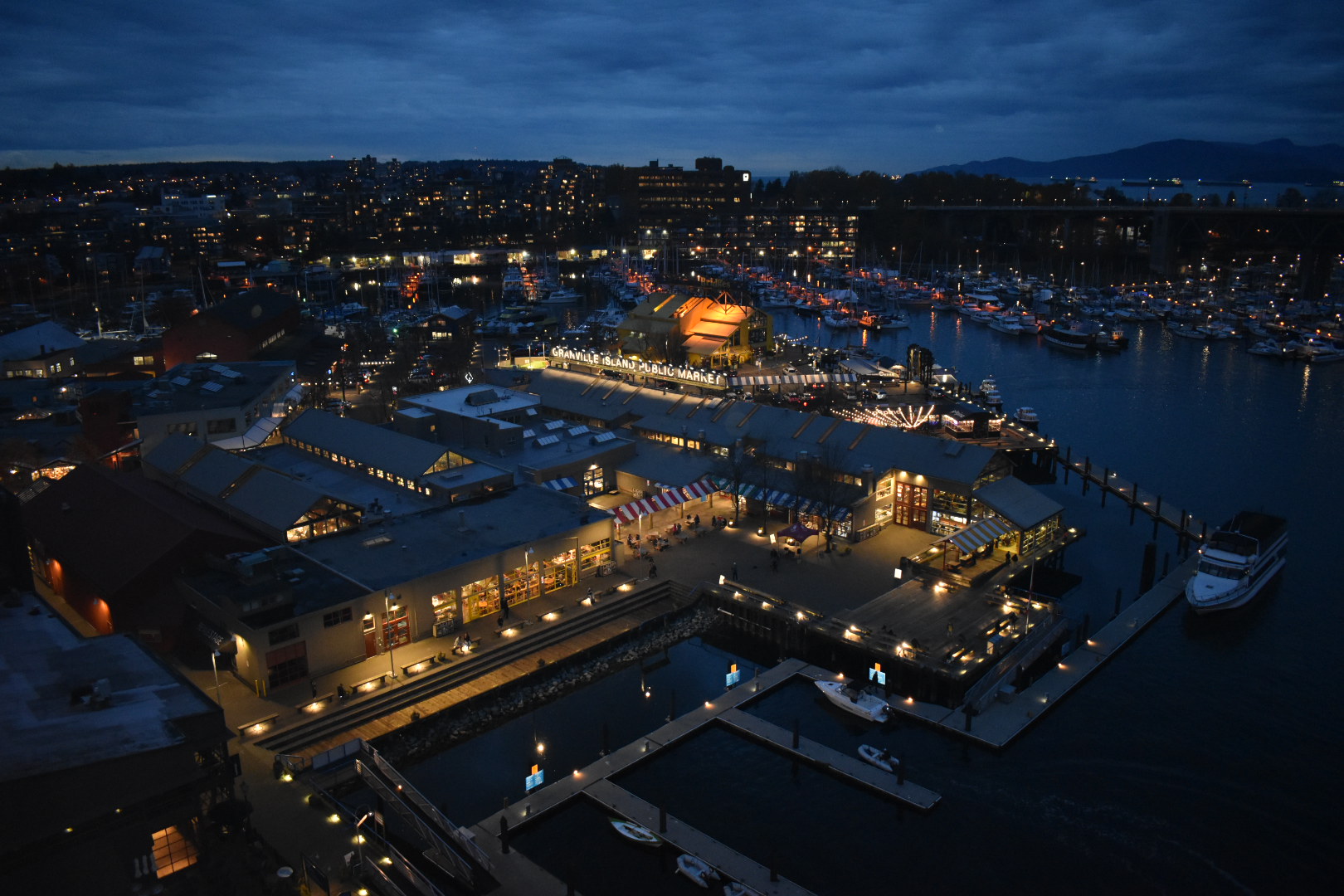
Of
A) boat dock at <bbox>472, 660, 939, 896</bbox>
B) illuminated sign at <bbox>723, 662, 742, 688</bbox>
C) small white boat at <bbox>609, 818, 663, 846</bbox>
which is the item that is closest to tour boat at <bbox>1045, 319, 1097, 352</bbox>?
illuminated sign at <bbox>723, 662, 742, 688</bbox>

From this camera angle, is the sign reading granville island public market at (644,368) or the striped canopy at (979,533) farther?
the sign reading granville island public market at (644,368)

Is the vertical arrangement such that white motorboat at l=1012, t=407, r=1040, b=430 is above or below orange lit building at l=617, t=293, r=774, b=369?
below

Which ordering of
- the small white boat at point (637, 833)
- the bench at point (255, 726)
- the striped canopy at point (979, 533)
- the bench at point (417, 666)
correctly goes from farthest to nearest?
the striped canopy at point (979, 533), the bench at point (417, 666), the bench at point (255, 726), the small white boat at point (637, 833)

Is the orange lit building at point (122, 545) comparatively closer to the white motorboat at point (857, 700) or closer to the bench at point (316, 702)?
the bench at point (316, 702)

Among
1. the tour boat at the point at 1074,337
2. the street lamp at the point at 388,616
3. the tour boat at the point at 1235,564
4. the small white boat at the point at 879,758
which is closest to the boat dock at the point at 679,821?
the small white boat at the point at 879,758

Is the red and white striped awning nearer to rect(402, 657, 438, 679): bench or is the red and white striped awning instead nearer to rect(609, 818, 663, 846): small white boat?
rect(402, 657, 438, 679): bench

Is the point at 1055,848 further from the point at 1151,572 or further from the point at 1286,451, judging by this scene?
the point at 1286,451

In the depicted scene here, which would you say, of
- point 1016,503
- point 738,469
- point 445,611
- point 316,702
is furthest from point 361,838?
point 1016,503

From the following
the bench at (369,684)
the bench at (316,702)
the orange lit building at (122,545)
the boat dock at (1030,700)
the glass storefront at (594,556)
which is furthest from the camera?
the glass storefront at (594,556)
